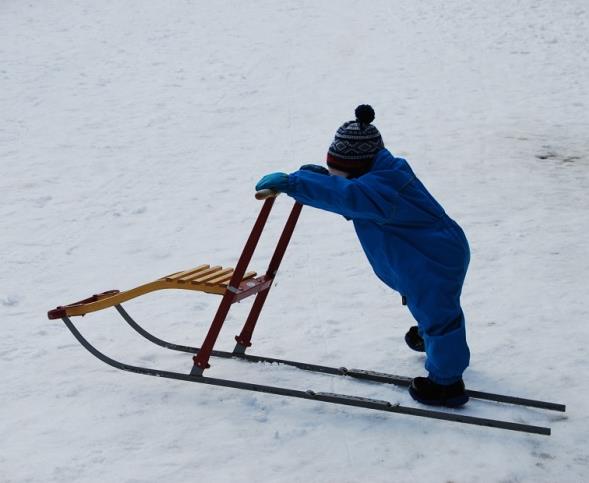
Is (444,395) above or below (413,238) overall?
below

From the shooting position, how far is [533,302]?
5.33m

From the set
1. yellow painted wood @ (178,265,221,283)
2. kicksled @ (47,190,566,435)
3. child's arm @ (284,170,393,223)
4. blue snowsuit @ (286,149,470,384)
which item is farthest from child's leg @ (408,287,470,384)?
yellow painted wood @ (178,265,221,283)

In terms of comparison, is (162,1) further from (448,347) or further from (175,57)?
(448,347)

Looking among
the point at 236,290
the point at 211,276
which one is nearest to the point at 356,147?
the point at 236,290

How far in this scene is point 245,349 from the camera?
4.63 m

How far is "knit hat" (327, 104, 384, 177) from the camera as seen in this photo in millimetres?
3930

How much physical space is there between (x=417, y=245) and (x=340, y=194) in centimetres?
47

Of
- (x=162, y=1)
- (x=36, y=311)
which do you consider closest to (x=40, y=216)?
(x=36, y=311)

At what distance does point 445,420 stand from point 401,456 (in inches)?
14.6

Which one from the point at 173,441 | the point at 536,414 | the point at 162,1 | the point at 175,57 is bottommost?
the point at 536,414

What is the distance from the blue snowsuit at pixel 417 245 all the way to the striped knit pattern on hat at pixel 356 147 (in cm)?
5

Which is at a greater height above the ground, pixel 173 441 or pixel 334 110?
pixel 334 110

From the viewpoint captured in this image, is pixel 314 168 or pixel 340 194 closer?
pixel 340 194

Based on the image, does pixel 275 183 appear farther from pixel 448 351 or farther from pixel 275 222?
pixel 275 222
